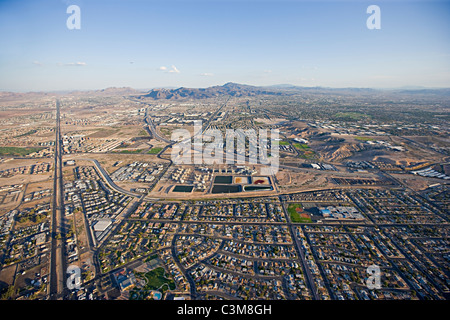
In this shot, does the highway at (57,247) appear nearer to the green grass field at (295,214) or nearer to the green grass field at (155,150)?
the green grass field at (155,150)

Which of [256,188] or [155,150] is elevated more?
[155,150]

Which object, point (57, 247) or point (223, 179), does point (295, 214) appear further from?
point (57, 247)

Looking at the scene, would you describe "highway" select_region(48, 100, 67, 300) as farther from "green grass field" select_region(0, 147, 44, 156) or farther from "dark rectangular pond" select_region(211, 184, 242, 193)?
"green grass field" select_region(0, 147, 44, 156)

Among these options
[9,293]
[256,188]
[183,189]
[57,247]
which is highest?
[256,188]

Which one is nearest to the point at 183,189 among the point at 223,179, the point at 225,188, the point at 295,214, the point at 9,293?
the point at 225,188

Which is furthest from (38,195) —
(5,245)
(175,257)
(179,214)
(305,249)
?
(305,249)
